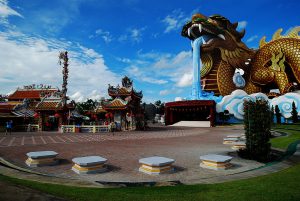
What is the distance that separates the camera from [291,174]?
7332 millimetres

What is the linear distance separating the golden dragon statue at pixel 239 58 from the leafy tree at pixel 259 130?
129ft

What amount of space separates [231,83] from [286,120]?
12639 millimetres

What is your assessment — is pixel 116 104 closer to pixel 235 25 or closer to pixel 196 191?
pixel 196 191

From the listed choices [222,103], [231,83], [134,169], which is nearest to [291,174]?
[134,169]

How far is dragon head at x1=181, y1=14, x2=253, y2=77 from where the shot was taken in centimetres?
4794

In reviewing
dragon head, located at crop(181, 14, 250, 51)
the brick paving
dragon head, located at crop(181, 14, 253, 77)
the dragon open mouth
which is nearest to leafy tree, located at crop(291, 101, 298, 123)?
dragon head, located at crop(181, 14, 253, 77)

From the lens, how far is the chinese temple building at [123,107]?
32.3 metres

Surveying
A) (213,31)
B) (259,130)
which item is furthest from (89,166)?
(213,31)

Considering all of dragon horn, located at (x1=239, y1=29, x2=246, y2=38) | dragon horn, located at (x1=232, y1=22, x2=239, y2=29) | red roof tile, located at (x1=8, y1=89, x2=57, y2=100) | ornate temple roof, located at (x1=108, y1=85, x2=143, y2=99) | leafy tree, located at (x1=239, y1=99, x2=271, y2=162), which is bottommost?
leafy tree, located at (x1=239, y1=99, x2=271, y2=162)

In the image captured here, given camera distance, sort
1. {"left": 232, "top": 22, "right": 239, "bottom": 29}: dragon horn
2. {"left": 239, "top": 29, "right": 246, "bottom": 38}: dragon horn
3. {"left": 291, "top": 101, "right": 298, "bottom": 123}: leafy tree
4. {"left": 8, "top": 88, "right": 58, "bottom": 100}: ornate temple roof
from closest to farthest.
Answer: {"left": 291, "top": 101, "right": 298, "bottom": 123}: leafy tree
{"left": 8, "top": 88, "right": 58, "bottom": 100}: ornate temple roof
{"left": 232, "top": 22, "right": 239, "bottom": 29}: dragon horn
{"left": 239, "top": 29, "right": 246, "bottom": 38}: dragon horn

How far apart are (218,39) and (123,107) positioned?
28834 mm

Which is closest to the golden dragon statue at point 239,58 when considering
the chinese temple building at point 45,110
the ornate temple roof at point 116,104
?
the ornate temple roof at point 116,104

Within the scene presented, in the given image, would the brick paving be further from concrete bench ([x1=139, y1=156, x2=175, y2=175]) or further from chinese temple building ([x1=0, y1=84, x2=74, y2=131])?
concrete bench ([x1=139, y1=156, x2=175, y2=175])

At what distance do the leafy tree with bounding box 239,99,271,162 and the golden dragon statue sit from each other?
129 feet
